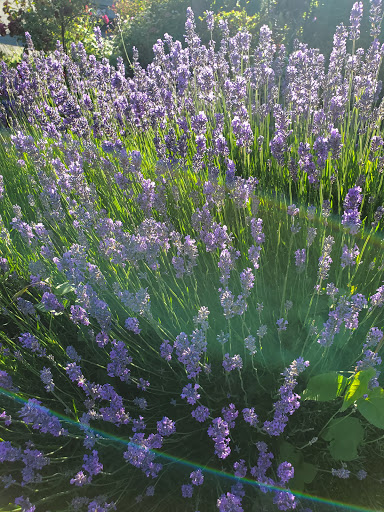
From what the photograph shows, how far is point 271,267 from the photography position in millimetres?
2473

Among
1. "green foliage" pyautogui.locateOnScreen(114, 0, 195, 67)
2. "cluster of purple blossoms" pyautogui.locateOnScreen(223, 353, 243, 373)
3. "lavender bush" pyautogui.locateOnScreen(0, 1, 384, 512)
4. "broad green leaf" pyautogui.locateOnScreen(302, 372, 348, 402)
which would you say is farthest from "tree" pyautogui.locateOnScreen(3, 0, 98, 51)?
"broad green leaf" pyautogui.locateOnScreen(302, 372, 348, 402)

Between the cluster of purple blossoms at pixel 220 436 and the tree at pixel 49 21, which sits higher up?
the tree at pixel 49 21

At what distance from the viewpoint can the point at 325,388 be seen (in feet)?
5.23

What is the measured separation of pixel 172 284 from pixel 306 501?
1.27 metres

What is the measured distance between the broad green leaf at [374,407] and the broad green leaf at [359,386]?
9 cm

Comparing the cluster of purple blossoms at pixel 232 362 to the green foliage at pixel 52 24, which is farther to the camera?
the green foliage at pixel 52 24

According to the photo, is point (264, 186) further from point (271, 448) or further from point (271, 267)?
point (271, 448)

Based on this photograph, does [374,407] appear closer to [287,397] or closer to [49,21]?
[287,397]

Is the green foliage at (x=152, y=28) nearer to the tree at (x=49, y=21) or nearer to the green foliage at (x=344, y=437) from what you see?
the tree at (x=49, y=21)

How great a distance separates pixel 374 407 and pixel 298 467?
0.41 m

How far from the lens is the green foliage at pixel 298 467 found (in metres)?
1.65

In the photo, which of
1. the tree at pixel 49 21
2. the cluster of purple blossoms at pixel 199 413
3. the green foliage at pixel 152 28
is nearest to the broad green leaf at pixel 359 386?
the cluster of purple blossoms at pixel 199 413

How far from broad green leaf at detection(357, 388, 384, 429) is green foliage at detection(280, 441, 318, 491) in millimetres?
325

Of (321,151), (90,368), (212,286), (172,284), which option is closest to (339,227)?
(321,151)
